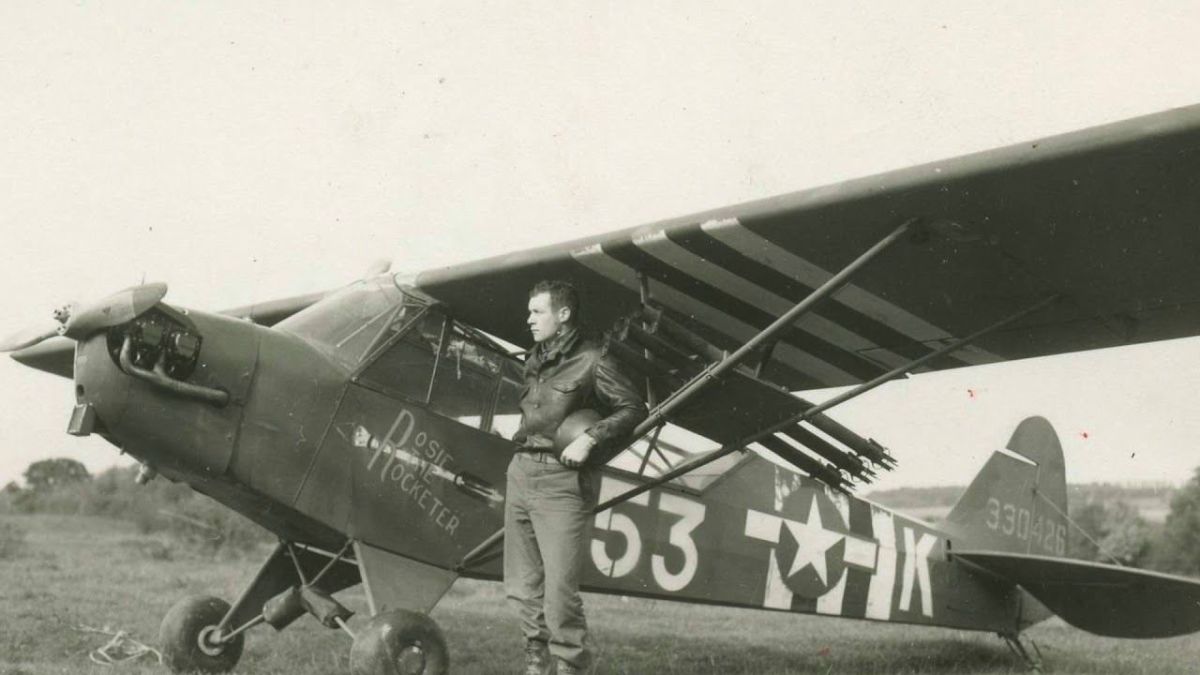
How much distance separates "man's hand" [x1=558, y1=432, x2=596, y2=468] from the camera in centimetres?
404

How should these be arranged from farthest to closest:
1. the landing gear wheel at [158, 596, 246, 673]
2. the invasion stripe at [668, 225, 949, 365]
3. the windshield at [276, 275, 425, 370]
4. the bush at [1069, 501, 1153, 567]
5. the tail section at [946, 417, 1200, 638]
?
the bush at [1069, 501, 1153, 567], the tail section at [946, 417, 1200, 638], the landing gear wheel at [158, 596, 246, 673], the windshield at [276, 275, 425, 370], the invasion stripe at [668, 225, 949, 365]

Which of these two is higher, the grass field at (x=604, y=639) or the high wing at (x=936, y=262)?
the high wing at (x=936, y=262)

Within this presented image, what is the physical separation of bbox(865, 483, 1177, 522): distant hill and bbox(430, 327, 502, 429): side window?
1215 inches

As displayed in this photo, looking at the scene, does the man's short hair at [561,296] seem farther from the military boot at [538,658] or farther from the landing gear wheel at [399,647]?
the landing gear wheel at [399,647]

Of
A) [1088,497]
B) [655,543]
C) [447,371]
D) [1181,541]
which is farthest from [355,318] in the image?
[1088,497]

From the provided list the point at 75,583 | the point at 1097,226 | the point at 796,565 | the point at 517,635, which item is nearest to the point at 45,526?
the point at 75,583

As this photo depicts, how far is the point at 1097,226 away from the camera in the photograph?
4625mm

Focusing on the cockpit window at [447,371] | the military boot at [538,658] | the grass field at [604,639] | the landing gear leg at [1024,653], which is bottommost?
the grass field at [604,639]

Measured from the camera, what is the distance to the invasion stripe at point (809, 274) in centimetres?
502

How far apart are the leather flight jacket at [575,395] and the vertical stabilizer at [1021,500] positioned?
5161mm

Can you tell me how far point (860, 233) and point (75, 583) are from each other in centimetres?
950

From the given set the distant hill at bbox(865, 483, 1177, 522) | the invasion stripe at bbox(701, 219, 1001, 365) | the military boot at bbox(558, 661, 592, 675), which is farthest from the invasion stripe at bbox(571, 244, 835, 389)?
the distant hill at bbox(865, 483, 1177, 522)

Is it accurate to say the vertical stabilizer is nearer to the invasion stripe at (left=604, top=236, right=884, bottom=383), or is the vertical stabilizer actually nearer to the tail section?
the tail section

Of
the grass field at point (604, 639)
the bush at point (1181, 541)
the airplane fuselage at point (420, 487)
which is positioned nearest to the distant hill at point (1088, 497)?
the bush at point (1181, 541)
